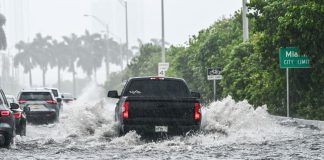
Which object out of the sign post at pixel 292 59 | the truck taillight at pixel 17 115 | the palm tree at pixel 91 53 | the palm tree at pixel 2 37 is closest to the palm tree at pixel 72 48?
the palm tree at pixel 91 53

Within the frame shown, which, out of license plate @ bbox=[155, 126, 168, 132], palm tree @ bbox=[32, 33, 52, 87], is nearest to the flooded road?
license plate @ bbox=[155, 126, 168, 132]

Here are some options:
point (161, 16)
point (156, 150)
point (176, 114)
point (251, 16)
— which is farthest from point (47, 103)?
point (161, 16)

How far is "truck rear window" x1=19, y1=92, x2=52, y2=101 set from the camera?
34.3m

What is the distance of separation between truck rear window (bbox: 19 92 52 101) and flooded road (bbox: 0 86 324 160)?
337 inches

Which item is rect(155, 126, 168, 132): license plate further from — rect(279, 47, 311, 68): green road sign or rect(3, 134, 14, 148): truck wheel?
rect(279, 47, 311, 68): green road sign

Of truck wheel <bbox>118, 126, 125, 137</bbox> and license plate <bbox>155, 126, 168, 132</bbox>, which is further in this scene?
truck wheel <bbox>118, 126, 125, 137</bbox>

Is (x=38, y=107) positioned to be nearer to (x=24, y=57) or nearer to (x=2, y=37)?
(x=2, y=37)

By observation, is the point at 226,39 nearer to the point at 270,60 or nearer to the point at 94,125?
the point at 270,60

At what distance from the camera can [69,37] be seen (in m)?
175

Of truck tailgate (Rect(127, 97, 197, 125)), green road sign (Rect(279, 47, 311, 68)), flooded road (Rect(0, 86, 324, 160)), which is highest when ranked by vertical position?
green road sign (Rect(279, 47, 311, 68))

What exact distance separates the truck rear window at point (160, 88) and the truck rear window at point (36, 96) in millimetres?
13450

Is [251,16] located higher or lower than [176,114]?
higher

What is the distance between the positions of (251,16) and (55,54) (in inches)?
5613

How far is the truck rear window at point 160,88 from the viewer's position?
71.1ft
